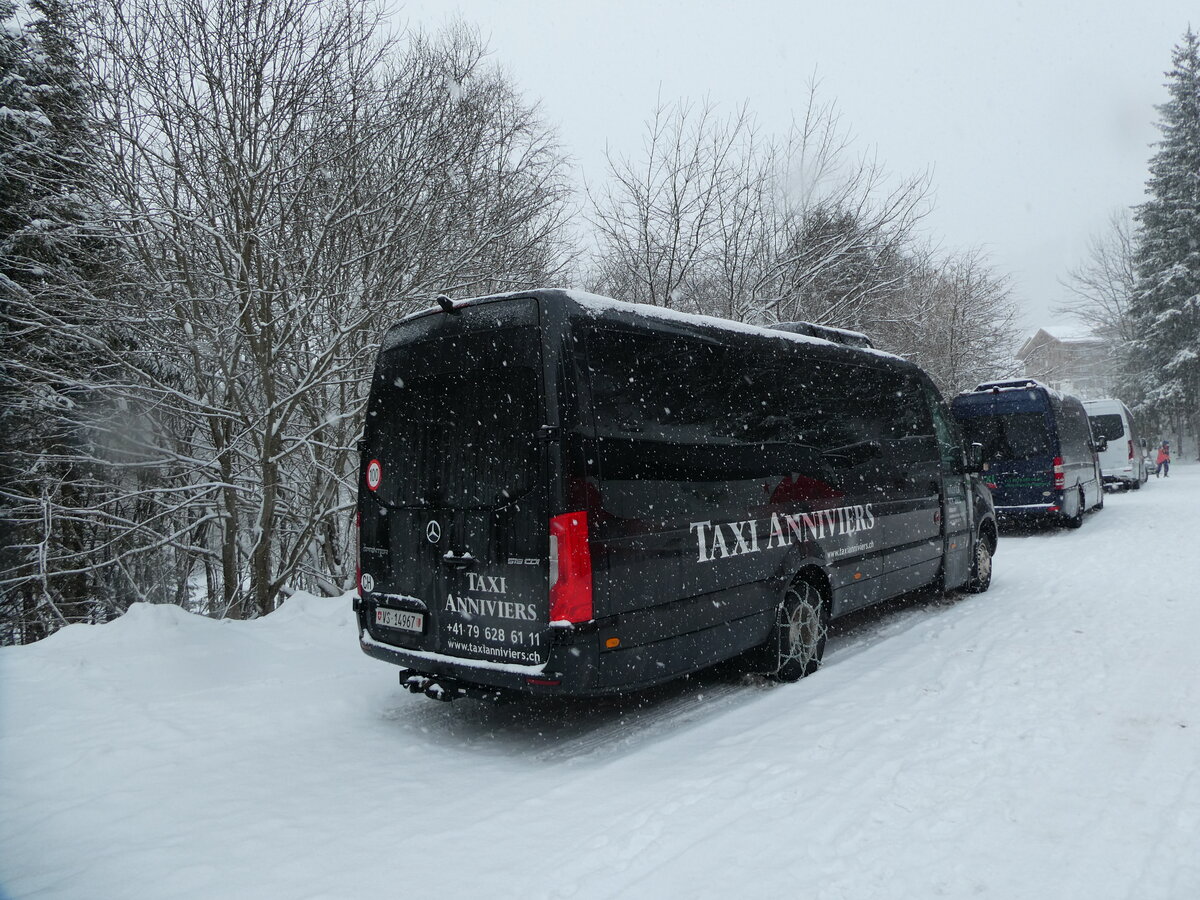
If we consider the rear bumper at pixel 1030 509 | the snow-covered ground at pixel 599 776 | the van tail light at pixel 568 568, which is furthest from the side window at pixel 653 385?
the rear bumper at pixel 1030 509

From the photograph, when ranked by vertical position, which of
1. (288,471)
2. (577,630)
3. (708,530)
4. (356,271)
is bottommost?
(577,630)

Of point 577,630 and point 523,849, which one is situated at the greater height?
point 577,630

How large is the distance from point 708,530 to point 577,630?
1.21 meters

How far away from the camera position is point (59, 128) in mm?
7902

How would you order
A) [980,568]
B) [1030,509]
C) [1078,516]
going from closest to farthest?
1. [980,568]
2. [1030,509]
3. [1078,516]

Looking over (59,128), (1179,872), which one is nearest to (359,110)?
(59,128)

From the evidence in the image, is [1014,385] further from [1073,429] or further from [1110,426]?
[1110,426]

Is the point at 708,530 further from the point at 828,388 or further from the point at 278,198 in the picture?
the point at 278,198

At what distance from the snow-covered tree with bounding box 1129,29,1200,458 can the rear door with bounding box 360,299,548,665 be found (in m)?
41.8

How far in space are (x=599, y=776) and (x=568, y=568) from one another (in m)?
1.08

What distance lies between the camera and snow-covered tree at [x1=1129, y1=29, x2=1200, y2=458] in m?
35.7

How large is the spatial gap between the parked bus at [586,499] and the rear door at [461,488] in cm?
1

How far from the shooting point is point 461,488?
429 centimetres

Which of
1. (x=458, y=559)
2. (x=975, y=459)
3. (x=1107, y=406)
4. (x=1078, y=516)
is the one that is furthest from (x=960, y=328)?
(x=458, y=559)
